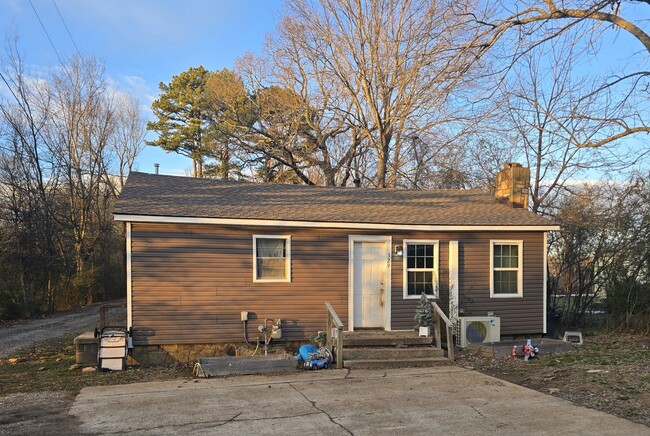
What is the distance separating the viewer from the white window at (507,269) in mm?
11406

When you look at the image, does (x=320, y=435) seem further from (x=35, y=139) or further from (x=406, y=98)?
(x=35, y=139)

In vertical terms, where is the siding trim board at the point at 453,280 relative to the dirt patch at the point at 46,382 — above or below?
above

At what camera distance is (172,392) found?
7090 millimetres

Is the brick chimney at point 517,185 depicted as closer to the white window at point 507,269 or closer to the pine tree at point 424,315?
the white window at point 507,269

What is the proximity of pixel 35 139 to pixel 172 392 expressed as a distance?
60.4 ft

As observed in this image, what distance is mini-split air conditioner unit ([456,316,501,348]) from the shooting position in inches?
420

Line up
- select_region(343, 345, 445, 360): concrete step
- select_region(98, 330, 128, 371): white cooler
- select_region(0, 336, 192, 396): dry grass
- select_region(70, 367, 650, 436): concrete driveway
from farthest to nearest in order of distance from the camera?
select_region(343, 345, 445, 360): concrete step < select_region(98, 330, 128, 371): white cooler < select_region(0, 336, 192, 396): dry grass < select_region(70, 367, 650, 436): concrete driveway

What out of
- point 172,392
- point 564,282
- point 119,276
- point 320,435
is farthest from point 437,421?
point 119,276

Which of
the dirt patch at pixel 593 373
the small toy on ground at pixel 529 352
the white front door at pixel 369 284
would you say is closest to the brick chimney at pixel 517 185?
the dirt patch at pixel 593 373

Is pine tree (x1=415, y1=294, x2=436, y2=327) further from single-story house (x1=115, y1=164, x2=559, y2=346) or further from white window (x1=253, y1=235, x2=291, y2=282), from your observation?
white window (x1=253, y1=235, x2=291, y2=282)

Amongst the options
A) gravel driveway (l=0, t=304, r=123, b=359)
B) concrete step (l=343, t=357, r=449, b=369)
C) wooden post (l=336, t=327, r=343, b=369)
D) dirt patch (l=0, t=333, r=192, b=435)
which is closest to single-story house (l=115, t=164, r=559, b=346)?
dirt patch (l=0, t=333, r=192, b=435)

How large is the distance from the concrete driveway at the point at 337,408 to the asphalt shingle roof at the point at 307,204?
11.2 ft

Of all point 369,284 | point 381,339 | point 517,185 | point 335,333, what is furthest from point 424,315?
point 517,185

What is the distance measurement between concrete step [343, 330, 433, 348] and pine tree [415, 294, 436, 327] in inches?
11.0
